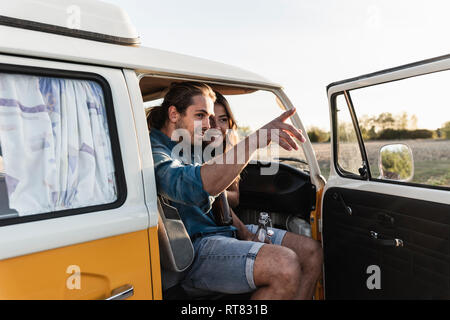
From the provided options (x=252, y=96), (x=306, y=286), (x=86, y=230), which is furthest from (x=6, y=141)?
(x=306, y=286)

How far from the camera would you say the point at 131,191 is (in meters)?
1.58

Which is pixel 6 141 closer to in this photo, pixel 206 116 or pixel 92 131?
pixel 92 131

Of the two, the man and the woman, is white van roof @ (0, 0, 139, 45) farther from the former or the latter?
the woman

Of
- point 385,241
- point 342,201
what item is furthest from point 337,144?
point 385,241

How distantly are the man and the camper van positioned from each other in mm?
155

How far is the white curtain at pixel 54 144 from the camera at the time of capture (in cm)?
135

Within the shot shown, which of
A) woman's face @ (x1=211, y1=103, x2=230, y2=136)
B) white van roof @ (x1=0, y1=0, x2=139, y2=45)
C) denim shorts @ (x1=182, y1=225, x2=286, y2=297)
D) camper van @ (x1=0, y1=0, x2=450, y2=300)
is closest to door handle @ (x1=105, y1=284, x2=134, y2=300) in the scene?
camper van @ (x1=0, y1=0, x2=450, y2=300)

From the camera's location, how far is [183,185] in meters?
1.68

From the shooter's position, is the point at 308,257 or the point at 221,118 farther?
the point at 221,118

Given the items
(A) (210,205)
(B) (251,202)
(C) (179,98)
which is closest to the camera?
(A) (210,205)

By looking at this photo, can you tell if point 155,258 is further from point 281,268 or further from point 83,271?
point 281,268

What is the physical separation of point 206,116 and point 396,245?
1.40 m

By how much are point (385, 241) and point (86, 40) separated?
6.55ft

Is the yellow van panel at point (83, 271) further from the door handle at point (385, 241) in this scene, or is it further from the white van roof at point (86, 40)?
the door handle at point (385, 241)
